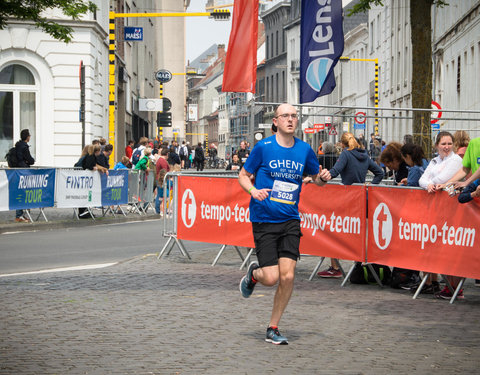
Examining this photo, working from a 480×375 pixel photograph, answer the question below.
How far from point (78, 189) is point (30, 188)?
1.52m

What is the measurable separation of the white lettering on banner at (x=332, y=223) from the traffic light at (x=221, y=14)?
18.4 m

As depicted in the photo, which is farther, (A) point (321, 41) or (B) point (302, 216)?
(A) point (321, 41)

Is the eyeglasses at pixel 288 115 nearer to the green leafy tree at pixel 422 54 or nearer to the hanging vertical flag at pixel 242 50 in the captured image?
the hanging vertical flag at pixel 242 50

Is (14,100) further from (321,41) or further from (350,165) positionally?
(350,165)

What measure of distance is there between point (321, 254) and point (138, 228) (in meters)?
9.69

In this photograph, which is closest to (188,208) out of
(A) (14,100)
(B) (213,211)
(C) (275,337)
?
(B) (213,211)

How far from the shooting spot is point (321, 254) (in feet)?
38.3

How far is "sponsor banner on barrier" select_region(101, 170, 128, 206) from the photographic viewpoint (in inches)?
894

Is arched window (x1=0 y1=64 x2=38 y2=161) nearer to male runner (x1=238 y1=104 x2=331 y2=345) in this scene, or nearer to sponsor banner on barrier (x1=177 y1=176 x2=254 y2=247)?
sponsor banner on barrier (x1=177 y1=176 x2=254 y2=247)

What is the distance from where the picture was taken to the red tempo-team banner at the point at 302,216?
37.0 ft

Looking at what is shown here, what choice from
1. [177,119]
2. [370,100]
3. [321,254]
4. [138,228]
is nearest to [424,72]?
[321,254]

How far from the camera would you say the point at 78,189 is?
A: 71.2 ft

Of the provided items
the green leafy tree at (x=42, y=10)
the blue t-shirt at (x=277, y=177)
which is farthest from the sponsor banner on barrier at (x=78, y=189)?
the blue t-shirt at (x=277, y=177)

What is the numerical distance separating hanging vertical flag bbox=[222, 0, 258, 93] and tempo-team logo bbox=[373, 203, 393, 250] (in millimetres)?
3567
